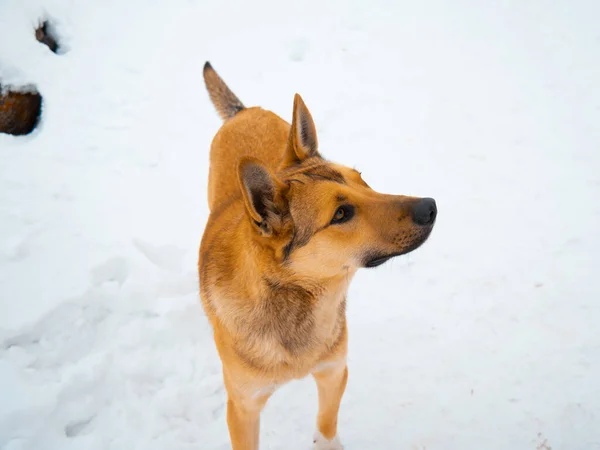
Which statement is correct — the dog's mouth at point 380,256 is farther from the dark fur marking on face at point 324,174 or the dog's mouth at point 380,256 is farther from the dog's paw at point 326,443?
the dog's paw at point 326,443

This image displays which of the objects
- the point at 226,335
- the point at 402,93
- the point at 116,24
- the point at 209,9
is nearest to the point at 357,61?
the point at 402,93

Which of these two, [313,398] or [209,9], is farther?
[209,9]

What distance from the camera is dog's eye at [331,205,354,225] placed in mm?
2488

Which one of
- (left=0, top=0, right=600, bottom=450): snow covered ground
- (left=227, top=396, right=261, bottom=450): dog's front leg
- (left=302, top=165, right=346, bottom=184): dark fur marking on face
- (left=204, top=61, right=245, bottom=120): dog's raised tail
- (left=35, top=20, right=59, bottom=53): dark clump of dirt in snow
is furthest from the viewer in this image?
(left=35, top=20, right=59, bottom=53): dark clump of dirt in snow

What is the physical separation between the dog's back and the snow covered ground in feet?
4.70

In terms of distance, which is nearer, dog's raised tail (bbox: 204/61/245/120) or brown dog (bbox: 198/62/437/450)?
brown dog (bbox: 198/62/437/450)

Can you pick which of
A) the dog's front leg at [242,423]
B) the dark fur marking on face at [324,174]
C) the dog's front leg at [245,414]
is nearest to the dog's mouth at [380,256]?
the dark fur marking on face at [324,174]

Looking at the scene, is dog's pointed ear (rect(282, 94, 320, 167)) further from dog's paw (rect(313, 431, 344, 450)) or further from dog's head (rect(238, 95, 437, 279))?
dog's paw (rect(313, 431, 344, 450))

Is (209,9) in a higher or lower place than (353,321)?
higher

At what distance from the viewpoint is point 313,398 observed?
4.11 meters

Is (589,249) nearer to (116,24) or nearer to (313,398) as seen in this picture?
(313,398)

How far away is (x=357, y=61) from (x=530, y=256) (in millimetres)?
4075

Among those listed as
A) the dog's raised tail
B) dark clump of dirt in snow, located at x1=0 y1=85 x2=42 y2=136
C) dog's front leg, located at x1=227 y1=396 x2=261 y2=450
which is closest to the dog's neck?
dog's front leg, located at x1=227 y1=396 x2=261 y2=450

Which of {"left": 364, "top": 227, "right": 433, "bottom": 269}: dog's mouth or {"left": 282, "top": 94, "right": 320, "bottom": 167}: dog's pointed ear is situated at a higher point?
{"left": 282, "top": 94, "right": 320, "bottom": 167}: dog's pointed ear
